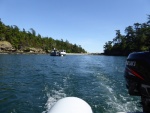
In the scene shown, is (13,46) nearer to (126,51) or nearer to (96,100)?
(126,51)

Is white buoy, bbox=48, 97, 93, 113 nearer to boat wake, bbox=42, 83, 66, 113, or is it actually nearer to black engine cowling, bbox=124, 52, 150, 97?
black engine cowling, bbox=124, 52, 150, 97

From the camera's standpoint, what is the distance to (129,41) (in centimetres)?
11825

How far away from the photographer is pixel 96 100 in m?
9.98

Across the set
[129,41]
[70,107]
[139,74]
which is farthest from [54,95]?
[129,41]

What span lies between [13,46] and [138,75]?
127034mm

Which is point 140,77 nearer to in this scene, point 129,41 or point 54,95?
point 54,95

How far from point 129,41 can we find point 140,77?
117 m

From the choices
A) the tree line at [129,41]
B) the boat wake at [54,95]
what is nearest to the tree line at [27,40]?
the tree line at [129,41]

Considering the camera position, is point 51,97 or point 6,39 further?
point 6,39

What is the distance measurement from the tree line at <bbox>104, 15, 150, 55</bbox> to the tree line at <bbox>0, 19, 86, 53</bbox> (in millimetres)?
41620

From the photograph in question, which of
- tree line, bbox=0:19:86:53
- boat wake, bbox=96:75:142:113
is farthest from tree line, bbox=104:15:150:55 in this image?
boat wake, bbox=96:75:142:113

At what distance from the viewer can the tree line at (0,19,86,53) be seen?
127544 millimetres

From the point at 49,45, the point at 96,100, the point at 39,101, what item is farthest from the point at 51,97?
the point at 49,45

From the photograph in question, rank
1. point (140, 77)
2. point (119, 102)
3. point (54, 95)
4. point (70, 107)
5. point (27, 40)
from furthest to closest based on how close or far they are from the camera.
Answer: point (27, 40), point (54, 95), point (119, 102), point (140, 77), point (70, 107)
